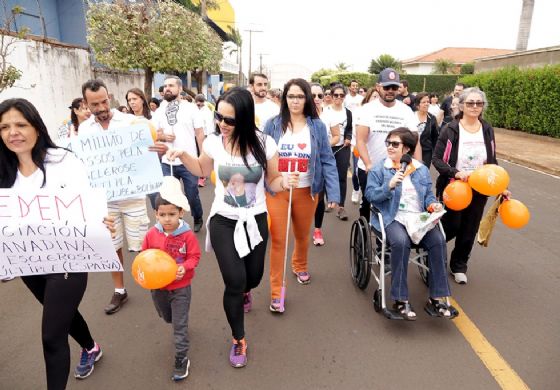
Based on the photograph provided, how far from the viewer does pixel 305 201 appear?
3.76 m

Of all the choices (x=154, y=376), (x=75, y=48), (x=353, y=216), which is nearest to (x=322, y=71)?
(x=75, y=48)

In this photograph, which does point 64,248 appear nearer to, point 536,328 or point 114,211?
point 114,211

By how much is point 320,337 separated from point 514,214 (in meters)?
2.21

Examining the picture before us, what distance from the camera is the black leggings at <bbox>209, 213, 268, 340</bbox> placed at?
2783 millimetres

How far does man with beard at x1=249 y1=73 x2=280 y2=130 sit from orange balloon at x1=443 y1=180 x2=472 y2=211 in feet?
9.65

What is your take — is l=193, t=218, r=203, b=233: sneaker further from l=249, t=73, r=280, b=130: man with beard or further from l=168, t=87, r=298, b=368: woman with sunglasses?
l=168, t=87, r=298, b=368: woman with sunglasses

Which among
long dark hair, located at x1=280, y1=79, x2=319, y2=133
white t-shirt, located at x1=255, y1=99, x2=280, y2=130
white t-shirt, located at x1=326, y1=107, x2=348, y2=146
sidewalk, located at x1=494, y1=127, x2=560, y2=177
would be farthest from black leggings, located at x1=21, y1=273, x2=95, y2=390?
sidewalk, located at x1=494, y1=127, x2=560, y2=177

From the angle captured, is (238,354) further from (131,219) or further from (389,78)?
(389,78)

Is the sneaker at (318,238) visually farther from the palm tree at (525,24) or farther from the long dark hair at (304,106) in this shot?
the palm tree at (525,24)

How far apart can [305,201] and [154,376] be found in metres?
1.88

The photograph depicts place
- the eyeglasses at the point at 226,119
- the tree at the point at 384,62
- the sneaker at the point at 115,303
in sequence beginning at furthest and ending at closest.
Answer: the tree at the point at 384,62 → the sneaker at the point at 115,303 → the eyeglasses at the point at 226,119

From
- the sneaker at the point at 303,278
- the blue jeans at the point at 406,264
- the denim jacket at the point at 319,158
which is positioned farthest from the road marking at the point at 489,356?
the denim jacket at the point at 319,158

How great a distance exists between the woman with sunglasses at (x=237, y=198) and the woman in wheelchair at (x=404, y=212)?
44.4 inches

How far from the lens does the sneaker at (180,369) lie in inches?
108
